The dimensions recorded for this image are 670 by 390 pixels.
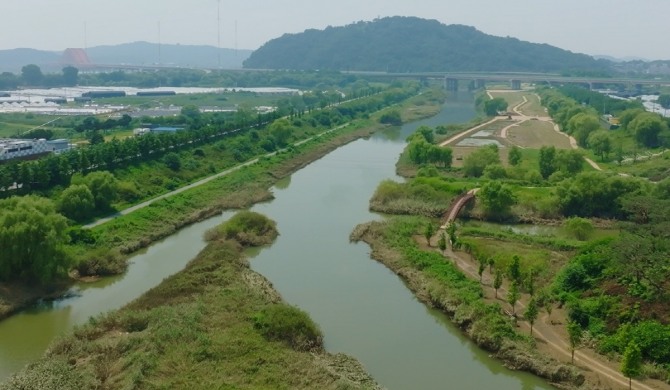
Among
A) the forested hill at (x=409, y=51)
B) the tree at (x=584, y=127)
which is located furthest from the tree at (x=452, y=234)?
the forested hill at (x=409, y=51)

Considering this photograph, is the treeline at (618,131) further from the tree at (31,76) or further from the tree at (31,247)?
the tree at (31,76)

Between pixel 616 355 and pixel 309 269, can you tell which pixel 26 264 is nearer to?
pixel 309 269

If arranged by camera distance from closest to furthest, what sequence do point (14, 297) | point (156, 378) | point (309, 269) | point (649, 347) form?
point (156, 378), point (649, 347), point (14, 297), point (309, 269)

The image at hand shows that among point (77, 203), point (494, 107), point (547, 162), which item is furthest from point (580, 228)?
point (494, 107)

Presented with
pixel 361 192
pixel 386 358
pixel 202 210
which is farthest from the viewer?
pixel 361 192

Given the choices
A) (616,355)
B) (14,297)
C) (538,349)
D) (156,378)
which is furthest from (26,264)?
(616,355)
